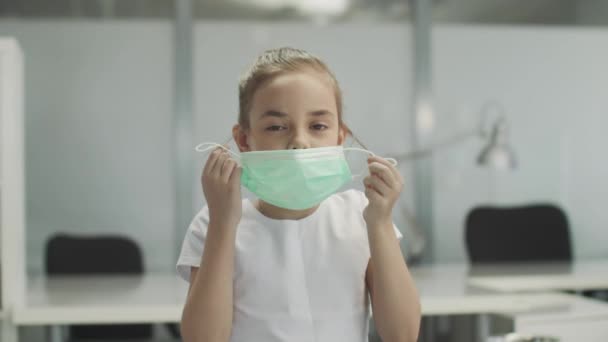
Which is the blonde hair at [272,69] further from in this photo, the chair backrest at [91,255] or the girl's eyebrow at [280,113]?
the chair backrest at [91,255]

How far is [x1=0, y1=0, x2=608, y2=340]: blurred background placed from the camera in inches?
166

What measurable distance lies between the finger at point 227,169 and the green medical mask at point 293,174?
45mm

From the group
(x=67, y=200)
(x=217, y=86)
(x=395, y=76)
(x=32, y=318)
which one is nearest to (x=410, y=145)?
(x=395, y=76)

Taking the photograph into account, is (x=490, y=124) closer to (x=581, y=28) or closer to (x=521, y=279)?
(x=581, y=28)

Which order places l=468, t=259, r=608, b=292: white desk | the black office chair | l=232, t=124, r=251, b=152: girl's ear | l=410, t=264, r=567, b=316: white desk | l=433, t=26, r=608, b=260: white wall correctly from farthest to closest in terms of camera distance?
l=433, t=26, r=608, b=260: white wall < the black office chair < l=468, t=259, r=608, b=292: white desk < l=410, t=264, r=567, b=316: white desk < l=232, t=124, r=251, b=152: girl's ear

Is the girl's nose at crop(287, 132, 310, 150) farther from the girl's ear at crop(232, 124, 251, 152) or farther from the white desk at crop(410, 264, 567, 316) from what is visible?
the white desk at crop(410, 264, 567, 316)

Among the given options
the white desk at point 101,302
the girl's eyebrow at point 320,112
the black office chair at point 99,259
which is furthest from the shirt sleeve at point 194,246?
the black office chair at point 99,259

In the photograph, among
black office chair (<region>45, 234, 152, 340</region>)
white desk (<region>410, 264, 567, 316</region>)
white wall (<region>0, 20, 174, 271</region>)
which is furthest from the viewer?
white wall (<region>0, 20, 174, 271</region>)

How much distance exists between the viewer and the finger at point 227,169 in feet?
3.45

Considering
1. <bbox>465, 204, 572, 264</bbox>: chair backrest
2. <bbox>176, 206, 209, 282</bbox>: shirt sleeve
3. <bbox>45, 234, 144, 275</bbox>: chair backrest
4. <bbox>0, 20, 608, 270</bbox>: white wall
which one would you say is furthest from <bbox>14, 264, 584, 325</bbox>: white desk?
<bbox>0, 20, 608, 270</bbox>: white wall

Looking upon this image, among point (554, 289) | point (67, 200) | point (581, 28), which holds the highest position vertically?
point (581, 28)

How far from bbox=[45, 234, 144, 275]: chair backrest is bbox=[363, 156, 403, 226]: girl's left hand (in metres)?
2.42

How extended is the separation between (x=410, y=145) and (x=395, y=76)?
1.52ft

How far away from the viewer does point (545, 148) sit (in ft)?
15.0
